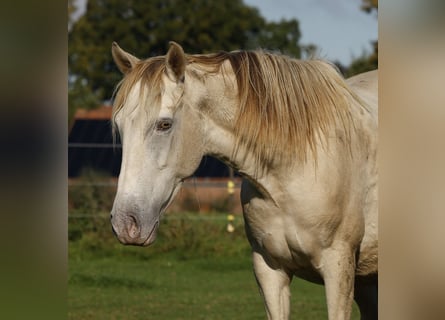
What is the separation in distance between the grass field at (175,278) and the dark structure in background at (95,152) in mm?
5684

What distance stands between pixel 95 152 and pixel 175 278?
1288 cm

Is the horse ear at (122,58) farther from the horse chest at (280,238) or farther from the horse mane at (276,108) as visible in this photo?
the horse chest at (280,238)

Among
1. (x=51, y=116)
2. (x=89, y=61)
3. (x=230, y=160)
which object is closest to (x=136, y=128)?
(x=230, y=160)

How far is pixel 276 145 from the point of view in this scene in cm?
370

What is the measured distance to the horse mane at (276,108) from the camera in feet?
12.0

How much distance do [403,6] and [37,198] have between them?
0.73 meters

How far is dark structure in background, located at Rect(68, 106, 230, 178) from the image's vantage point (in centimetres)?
2172

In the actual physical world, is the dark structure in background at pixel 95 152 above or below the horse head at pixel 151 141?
below

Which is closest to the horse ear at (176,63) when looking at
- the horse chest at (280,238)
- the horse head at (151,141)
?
the horse head at (151,141)

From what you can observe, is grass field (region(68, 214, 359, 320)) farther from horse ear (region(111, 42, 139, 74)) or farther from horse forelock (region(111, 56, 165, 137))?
horse forelock (region(111, 56, 165, 137))

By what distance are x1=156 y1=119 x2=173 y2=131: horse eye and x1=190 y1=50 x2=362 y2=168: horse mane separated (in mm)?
409

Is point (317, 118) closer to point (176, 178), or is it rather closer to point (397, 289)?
point (176, 178)

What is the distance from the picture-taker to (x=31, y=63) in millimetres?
1467

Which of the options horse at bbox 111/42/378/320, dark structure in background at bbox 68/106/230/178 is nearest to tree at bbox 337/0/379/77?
dark structure in background at bbox 68/106/230/178
